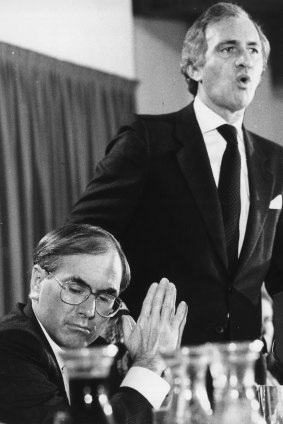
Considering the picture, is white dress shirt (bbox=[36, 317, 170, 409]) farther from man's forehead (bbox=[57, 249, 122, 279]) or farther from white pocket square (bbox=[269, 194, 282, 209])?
white pocket square (bbox=[269, 194, 282, 209])

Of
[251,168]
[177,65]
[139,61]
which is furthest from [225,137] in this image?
[139,61]

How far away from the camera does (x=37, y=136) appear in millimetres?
2768

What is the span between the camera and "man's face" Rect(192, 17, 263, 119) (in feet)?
6.68

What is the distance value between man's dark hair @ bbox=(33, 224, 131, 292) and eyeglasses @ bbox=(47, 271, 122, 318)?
0.10 ft

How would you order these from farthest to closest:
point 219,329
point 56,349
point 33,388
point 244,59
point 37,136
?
point 37,136 → point 244,59 → point 219,329 → point 56,349 → point 33,388

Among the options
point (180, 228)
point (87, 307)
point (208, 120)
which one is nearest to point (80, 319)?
point (87, 307)

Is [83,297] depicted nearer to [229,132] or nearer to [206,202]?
[206,202]

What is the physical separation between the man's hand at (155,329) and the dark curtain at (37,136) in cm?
105

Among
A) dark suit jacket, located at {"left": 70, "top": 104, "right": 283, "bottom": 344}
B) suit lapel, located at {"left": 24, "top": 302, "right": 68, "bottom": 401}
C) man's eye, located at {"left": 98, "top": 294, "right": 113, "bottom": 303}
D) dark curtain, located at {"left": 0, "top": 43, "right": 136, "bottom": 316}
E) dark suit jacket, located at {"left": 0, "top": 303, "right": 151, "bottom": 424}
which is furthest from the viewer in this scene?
dark curtain, located at {"left": 0, "top": 43, "right": 136, "bottom": 316}

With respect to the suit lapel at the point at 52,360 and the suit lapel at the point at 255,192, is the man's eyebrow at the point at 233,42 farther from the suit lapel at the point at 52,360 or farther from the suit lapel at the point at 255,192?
the suit lapel at the point at 52,360

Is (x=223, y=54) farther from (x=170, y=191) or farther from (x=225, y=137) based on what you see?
(x=170, y=191)

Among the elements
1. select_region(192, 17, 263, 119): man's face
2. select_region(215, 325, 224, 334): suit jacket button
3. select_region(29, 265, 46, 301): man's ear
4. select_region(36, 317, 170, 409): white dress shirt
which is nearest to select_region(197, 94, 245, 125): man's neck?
select_region(192, 17, 263, 119): man's face

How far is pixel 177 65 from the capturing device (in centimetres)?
217

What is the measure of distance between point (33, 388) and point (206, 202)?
31.0 inches
